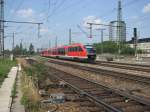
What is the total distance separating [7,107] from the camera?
35.7ft

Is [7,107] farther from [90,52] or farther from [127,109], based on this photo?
[90,52]

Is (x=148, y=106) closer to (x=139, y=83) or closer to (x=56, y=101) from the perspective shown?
(x=56, y=101)

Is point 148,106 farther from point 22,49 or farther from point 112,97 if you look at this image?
point 22,49

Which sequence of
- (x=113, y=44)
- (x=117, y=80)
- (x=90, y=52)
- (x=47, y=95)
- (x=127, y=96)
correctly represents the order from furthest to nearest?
(x=113, y=44)
(x=90, y=52)
(x=117, y=80)
(x=47, y=95)
(x=127, y=96)

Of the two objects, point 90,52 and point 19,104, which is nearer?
point 19,104

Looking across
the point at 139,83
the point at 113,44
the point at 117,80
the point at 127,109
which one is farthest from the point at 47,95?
the point at 113,44

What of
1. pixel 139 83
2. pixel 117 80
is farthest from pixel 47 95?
pixel 117 80

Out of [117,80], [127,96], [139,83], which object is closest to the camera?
[127,96]

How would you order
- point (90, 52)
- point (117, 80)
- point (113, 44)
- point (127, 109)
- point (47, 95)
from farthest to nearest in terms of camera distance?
point (113, 44) < point (90, 52) < point (117, 80) < point (47, 95) < point (127, 109)

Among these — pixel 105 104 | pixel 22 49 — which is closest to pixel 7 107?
pixel 105 104

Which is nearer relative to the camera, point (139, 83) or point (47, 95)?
point (47, 95)

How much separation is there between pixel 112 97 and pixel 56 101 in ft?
7.53

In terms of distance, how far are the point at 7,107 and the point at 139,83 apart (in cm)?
916

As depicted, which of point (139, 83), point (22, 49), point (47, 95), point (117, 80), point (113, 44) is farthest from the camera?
point (22, 49)
